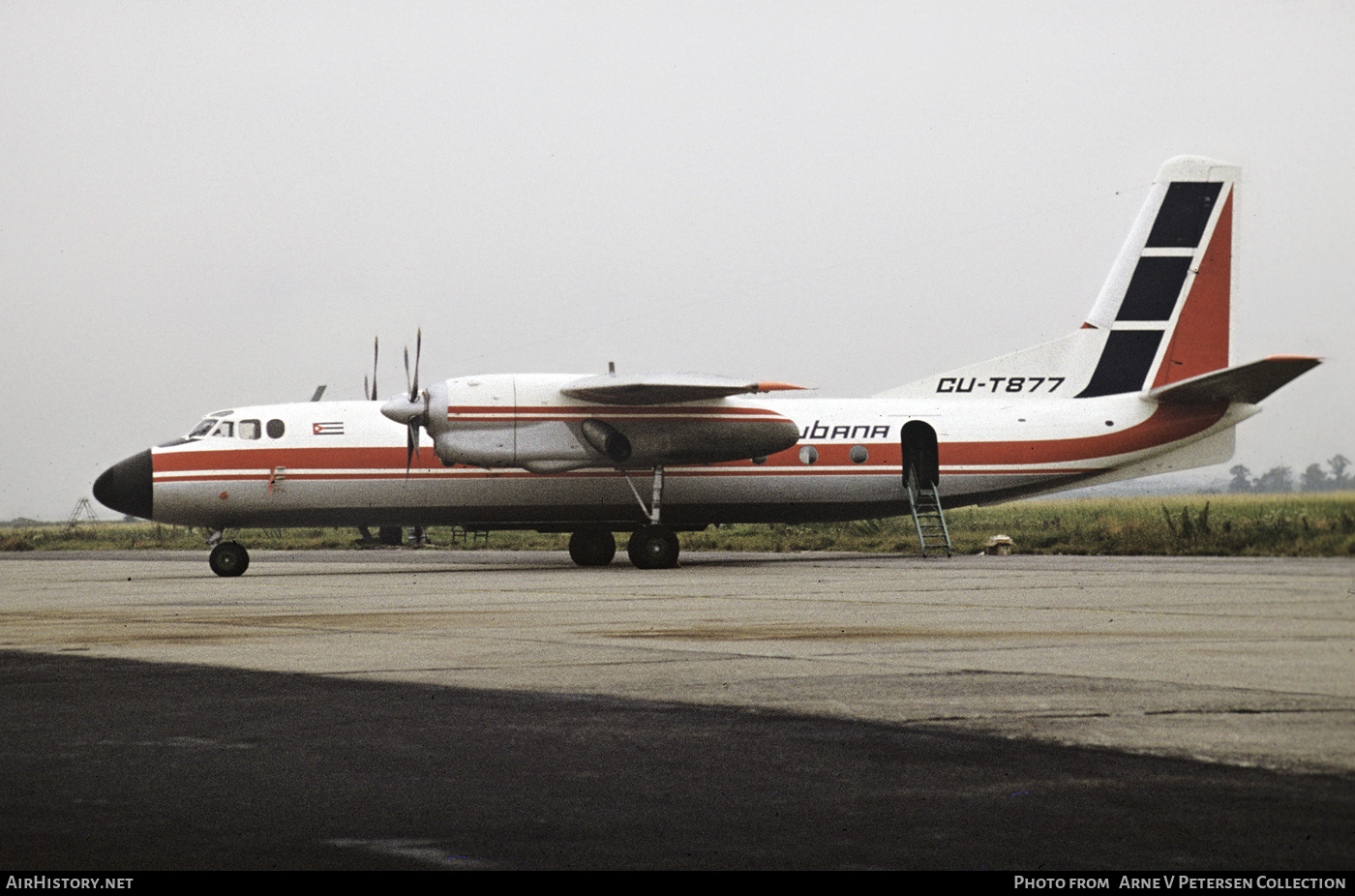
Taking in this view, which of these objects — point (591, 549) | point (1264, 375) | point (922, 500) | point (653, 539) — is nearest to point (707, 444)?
point (653, 539)

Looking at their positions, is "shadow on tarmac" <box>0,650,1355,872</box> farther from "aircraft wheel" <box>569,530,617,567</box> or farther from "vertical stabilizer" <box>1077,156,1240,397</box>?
"vertical stabilizer" <box>1077,156,1240,397</box>

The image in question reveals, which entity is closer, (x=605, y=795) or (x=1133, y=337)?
(x=605, y=795)

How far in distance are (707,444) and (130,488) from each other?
41.7 ft

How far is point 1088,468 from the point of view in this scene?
30.0m

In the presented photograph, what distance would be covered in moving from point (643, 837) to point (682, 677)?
4.72m

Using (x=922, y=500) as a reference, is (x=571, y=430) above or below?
above

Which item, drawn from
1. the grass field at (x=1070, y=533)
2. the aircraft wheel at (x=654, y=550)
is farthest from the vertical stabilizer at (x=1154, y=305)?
the aircraft wheel at (x=654, y=550)

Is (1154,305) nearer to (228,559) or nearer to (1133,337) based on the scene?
(1133,337)

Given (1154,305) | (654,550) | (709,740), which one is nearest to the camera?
(709,740)

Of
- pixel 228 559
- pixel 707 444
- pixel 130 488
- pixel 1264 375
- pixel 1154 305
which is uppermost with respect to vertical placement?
pixel 1154 305

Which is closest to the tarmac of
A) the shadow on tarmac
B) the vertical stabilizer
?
the shadow on tarmac

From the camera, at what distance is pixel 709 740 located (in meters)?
7.46

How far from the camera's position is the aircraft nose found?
1091 inches

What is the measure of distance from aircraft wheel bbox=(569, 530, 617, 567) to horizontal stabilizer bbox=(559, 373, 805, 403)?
13.5 feet
